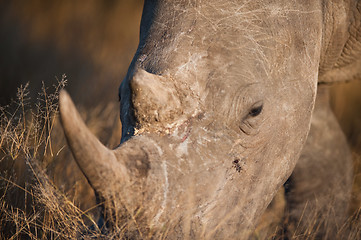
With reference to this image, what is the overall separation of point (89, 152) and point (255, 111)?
89 centimetres

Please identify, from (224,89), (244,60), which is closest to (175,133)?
(224,89)

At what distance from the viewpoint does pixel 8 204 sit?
2783mm

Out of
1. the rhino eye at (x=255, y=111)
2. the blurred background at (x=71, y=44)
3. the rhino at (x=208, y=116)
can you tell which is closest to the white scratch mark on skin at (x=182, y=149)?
the rhino at (x=208, y=116)

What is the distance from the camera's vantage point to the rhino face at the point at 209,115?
5.81 ft

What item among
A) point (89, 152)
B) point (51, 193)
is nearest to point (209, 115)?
point (89, 152)

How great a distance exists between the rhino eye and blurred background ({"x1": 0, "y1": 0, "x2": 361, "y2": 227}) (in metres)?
2.24

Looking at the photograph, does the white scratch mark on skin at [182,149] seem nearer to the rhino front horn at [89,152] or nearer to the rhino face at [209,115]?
the rhino face at [209,115]

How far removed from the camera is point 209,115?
6.71ft

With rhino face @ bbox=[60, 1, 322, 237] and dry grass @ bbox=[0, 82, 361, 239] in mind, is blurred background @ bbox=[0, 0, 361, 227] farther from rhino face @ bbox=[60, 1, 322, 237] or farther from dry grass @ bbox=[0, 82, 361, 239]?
rhino face @ bbox=[60, 1, 322, 237]

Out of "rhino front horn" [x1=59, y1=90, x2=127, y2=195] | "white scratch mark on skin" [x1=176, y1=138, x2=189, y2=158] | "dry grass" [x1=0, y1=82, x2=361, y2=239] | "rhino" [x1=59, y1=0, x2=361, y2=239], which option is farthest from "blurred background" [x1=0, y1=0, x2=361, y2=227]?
"rhino front horn" [x1=59, y1=90, x2=127, y2=195]

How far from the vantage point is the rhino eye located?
217 centimetres

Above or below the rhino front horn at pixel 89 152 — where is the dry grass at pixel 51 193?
below

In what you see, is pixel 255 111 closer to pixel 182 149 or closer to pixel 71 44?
pixel 182 149

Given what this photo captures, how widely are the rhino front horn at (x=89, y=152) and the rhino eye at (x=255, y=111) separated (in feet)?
2.37
